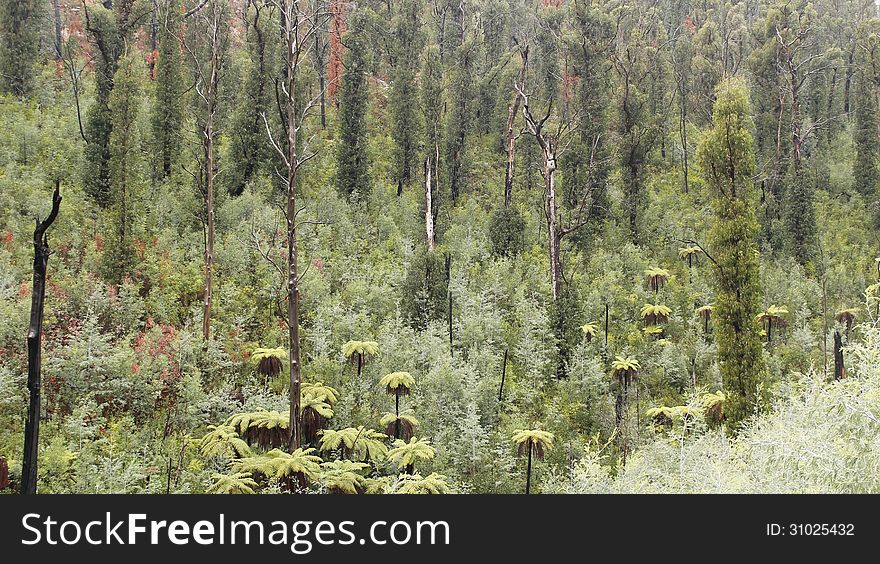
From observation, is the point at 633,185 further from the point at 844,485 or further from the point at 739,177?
the point at 844,485

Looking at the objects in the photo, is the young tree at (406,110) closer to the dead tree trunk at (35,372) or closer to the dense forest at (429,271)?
the dense forest at (429,271)

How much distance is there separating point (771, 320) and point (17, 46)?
33042 millimetres

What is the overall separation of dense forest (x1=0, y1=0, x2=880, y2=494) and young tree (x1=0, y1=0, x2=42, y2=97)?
0.11m

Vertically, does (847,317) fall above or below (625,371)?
above

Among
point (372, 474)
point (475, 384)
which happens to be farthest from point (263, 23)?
point (372, 474)

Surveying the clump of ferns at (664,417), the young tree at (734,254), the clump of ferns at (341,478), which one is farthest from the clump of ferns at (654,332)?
the clump of ferns at (341,478)

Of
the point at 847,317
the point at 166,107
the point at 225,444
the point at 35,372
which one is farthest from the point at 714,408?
the point at 166,107

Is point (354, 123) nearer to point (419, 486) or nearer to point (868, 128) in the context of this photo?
point (419, 486)

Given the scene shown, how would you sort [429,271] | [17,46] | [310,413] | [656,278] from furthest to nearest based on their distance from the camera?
[17,46]
[656,278]
[429,271]
[310,413]

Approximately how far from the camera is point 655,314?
2066cm

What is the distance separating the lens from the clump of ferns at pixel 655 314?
2042 centimetres

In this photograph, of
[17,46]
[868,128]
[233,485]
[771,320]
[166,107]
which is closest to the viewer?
[233,485]

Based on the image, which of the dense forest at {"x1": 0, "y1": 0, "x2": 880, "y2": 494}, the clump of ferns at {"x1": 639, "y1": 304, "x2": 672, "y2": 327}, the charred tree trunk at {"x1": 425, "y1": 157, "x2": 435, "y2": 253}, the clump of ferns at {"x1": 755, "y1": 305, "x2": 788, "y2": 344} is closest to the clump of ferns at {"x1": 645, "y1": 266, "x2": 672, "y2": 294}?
the dense forest at {"x1": 0, "y1": 0, "x2": 880, "y2": 494}

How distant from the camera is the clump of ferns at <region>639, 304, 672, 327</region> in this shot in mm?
20422
